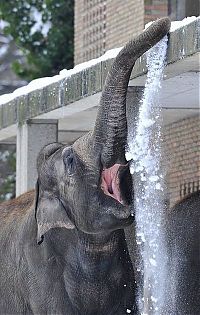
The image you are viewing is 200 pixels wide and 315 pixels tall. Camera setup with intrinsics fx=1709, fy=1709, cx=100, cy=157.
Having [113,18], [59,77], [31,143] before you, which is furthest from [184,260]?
[113,18]

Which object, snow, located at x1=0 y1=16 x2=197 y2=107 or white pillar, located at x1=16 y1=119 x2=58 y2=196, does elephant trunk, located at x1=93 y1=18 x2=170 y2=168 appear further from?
white pillar, located at x1=16 y1=119 x2=58 y2=196

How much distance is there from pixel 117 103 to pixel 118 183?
549 millimetres

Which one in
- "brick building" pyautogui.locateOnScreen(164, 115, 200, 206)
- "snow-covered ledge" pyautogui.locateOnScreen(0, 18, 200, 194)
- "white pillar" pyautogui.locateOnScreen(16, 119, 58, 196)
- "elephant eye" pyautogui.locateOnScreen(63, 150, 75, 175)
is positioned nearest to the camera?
"elephant eye" pyautogui.locateOnScreen(63, 150, 75, 175)

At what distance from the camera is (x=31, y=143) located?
58.0 feet

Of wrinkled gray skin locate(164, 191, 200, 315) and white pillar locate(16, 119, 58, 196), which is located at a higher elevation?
white pillar locate(16, 119, 58, 196)

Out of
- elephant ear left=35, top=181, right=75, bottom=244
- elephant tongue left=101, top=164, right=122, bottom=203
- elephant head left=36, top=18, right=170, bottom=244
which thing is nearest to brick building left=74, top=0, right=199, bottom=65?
elephant ear left=35, top=181, right=75, bottom=244

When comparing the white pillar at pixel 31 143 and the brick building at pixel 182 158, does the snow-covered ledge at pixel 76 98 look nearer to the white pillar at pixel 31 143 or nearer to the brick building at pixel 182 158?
the white pillar at pixel 31 143

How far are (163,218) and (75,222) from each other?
57.8 inches

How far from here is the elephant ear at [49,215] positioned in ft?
40.3

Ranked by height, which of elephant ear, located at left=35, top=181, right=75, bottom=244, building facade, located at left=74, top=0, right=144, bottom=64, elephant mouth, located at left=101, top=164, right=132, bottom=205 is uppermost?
building facade, located at left=74, top=0, right=144, bottom=64

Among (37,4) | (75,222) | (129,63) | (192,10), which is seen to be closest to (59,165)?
(75,222)

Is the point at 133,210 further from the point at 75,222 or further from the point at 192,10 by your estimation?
the point at 192,10

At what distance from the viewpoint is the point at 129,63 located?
11484mm

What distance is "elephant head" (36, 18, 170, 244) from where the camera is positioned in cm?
1152
